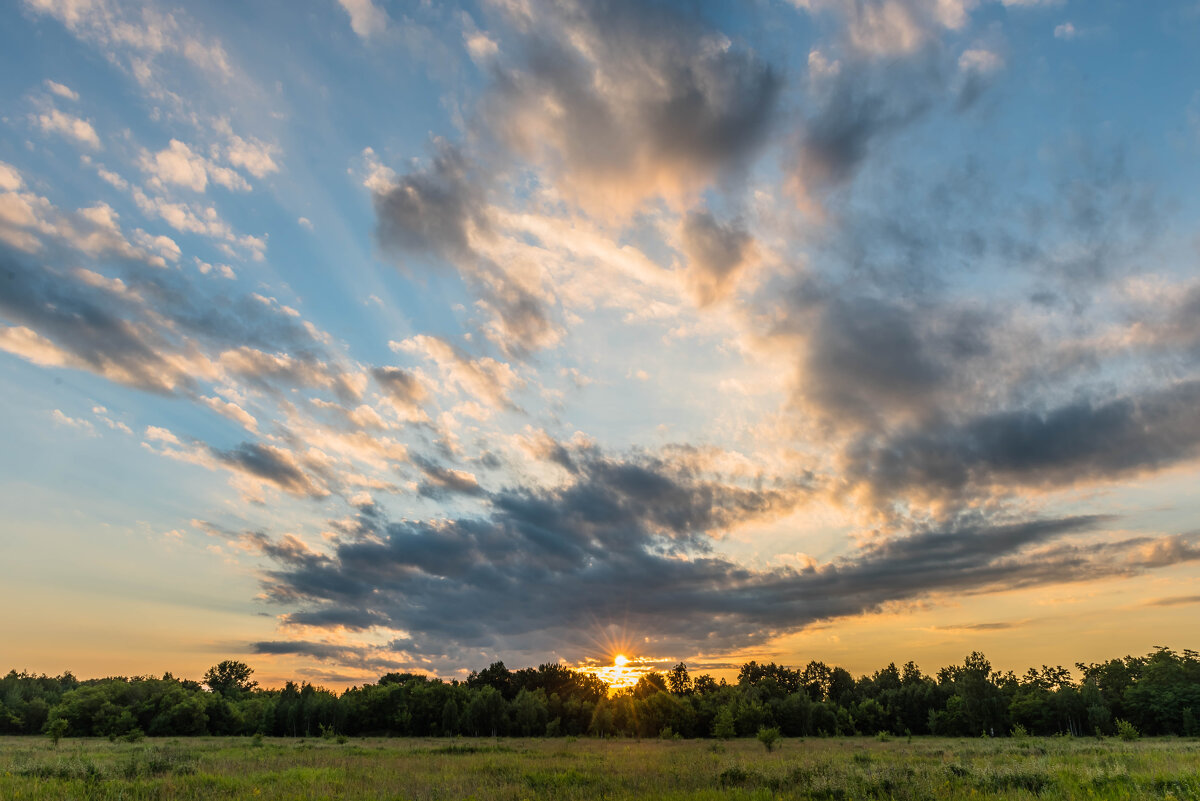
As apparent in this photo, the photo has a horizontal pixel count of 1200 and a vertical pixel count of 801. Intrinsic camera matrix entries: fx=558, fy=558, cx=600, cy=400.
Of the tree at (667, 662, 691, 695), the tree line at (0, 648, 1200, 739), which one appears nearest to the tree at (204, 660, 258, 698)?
the tree line at (0, 648, 1200, 739)

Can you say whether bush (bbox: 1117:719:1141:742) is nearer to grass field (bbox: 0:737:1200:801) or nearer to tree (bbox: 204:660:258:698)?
grass field (bbox: 0:737:1200:801)

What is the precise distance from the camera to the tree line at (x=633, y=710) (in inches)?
3423

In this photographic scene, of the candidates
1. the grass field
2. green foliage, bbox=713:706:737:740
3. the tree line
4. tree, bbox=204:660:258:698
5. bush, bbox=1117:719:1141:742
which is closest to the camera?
the grass field

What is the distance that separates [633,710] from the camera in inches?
3556

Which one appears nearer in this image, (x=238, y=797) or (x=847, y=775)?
(x=238, y=797)

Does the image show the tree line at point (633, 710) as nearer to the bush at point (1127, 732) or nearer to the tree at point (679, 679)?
the bush at point (1127, 732)

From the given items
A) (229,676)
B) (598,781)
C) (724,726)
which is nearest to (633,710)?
(724,726)

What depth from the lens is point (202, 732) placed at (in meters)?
89.6

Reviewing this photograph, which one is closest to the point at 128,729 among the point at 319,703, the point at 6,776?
the point at 319,703

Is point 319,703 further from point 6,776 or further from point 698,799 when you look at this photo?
point 698,799

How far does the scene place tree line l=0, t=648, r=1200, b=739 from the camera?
8694 centimetres

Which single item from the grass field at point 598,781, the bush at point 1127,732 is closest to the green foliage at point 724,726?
the bush at point 1127,732

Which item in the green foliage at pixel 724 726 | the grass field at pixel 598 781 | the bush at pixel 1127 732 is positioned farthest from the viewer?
the green foliage at pixel 724 726

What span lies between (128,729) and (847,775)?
10838 cm
